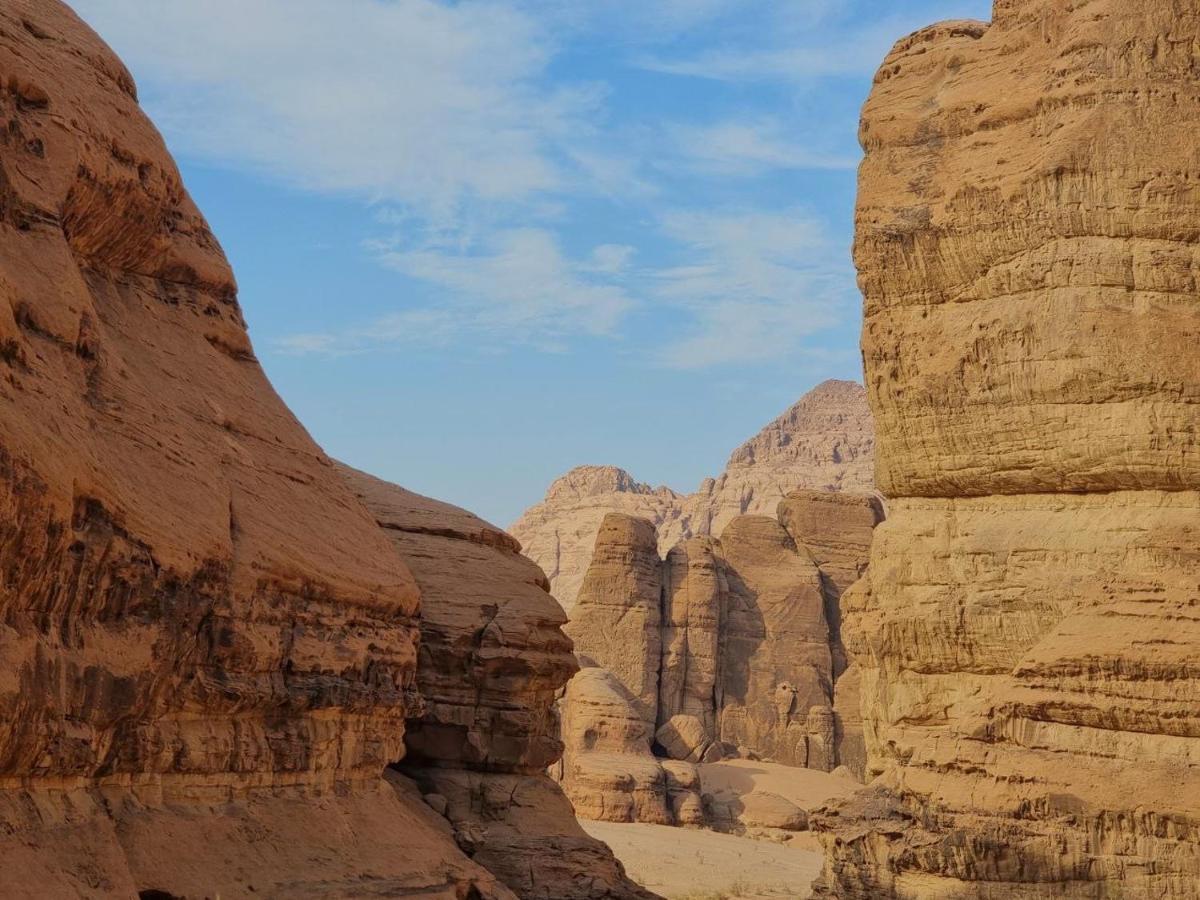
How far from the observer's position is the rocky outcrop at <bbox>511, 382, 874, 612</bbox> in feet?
331

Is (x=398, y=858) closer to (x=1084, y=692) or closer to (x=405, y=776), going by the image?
(x=405, y=776)

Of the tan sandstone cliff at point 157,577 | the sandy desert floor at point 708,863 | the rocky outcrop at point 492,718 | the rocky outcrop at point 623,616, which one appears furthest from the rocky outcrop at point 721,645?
the tan sandstone cliff at point 157,577

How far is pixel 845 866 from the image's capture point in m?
18.5

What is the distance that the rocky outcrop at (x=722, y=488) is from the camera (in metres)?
101

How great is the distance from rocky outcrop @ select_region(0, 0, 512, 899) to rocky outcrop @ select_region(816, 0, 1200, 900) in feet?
17.4

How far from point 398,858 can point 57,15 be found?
305 inches

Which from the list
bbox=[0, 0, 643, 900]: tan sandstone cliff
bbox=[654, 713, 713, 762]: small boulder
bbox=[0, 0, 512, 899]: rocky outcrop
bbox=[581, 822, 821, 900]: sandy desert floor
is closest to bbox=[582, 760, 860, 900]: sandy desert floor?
bbox=[581, 822, 821, 900]: sandy desert floor

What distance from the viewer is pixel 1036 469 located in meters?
17.9

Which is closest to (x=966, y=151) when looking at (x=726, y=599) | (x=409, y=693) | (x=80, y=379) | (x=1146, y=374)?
(x=1146, y=374)

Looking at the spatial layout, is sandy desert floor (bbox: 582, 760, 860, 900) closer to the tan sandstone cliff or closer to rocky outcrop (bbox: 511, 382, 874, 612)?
the tan sandstone cliff

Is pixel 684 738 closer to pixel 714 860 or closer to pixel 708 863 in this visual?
pixel 714 860

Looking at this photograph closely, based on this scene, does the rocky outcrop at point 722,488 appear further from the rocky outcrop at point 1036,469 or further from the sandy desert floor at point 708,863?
the rocky outcrop at point 1036,469

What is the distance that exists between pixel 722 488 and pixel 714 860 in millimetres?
72847

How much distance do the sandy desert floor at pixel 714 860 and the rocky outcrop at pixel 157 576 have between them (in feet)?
44.3
